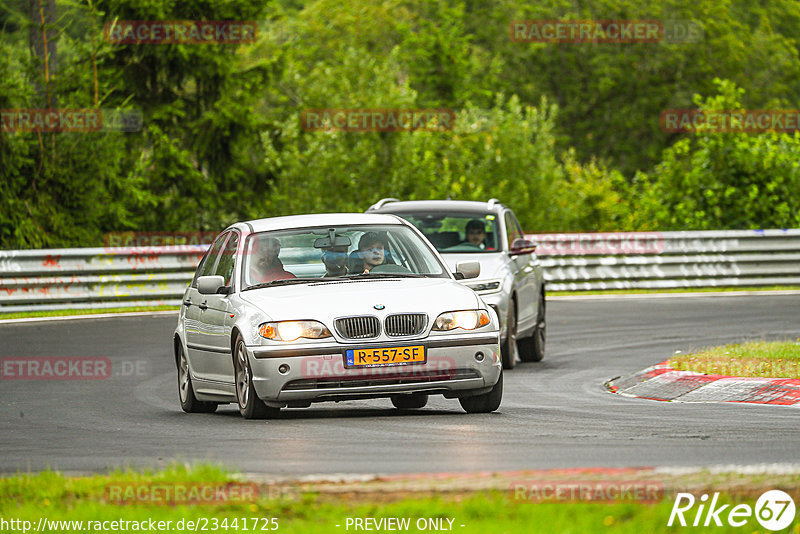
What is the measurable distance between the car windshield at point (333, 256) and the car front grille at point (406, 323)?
0.85m

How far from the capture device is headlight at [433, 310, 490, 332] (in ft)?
35.3

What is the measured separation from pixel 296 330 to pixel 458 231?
6.53 m

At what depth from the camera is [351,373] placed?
10.5 metres

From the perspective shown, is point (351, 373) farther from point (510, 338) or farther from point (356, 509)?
point (510, 338)

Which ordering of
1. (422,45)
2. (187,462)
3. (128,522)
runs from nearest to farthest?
(128,522)
(187,462)
(422,45)

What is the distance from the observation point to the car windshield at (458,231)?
16500mm

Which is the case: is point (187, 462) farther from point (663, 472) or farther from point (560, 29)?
point (560, 29)

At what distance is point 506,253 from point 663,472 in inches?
360

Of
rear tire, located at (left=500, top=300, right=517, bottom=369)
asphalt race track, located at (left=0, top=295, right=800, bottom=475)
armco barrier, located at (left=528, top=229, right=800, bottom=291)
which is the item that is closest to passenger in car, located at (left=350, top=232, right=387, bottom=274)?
asphalt race track, located at (left=0, top=295, right=800, bottom=475)

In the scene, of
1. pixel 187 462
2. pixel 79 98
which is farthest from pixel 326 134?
pixel 187 462

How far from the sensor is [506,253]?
16.2m

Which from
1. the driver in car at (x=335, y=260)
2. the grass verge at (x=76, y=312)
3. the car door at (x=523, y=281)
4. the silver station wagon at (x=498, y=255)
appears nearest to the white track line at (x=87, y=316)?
the grass verge at (x=76, y=312)

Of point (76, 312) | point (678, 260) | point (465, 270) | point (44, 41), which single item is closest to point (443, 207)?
point (465, 270)

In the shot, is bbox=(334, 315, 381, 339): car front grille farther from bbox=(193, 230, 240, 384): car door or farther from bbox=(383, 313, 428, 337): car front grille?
bbox=(193, 230, 240, 384): car door
